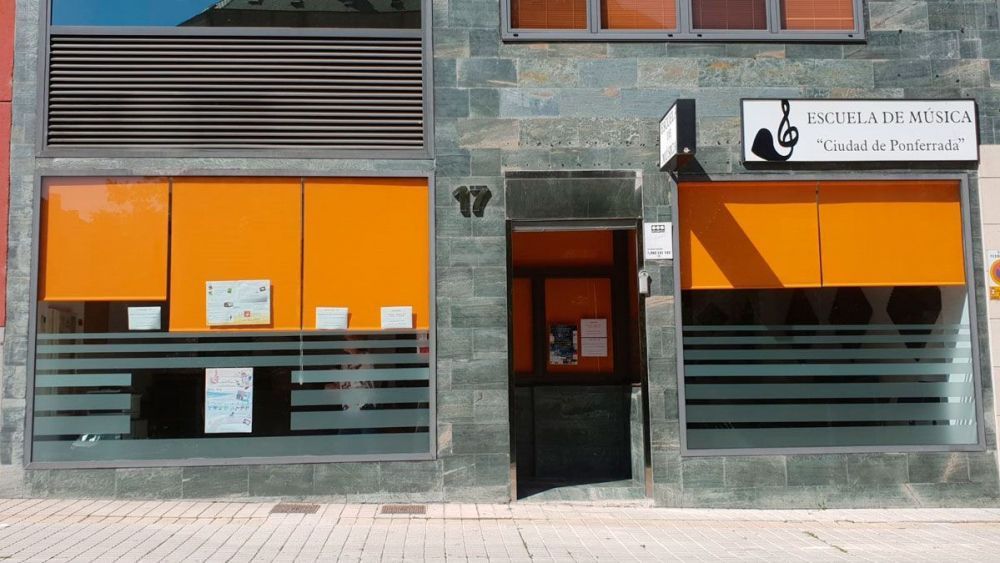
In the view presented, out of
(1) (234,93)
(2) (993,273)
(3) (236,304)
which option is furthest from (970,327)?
(1) (234,93)

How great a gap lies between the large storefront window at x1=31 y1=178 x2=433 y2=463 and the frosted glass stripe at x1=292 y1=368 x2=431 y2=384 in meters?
0.01

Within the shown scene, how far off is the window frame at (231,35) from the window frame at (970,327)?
2.81 m

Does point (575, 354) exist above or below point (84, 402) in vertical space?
above

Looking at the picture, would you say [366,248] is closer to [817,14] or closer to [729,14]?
[729,14]

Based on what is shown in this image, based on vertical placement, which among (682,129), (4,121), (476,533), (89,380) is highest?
(4,121)

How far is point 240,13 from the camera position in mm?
9086

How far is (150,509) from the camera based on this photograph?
8234 millimetres

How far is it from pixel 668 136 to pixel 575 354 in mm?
3334

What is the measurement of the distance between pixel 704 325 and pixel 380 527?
3885 mm

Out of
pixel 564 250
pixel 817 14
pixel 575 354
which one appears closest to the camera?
pixel 817 14

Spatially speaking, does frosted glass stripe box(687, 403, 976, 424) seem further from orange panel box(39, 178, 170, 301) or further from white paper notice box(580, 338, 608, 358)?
orange panel box(39, 178, 170, 301)

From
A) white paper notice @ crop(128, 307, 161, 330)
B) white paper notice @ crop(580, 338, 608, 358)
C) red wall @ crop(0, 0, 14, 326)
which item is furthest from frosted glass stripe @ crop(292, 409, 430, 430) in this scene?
red wall @ crop(0, 0, 14, 326)

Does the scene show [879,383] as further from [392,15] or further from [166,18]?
[166,18]

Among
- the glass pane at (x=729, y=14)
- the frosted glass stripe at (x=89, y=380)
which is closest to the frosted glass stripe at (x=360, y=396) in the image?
the frosted glass stripe at (x=89, y=380)
